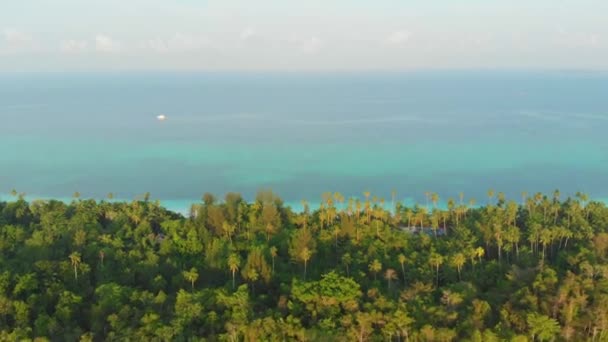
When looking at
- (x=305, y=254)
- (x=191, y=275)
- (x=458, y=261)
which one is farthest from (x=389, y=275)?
(x=191, y=275)

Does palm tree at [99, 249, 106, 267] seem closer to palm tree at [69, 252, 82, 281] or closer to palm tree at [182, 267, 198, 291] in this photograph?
palm tree at [69, 252, 82, 281]

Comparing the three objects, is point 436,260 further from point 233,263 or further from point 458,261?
point 233,263

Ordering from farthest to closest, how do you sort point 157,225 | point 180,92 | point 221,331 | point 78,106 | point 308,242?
1. point 180,92
2. point 78,106
3. point 157,225
4. point 308,242
5. point 221,331

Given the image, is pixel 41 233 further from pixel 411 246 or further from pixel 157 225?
pixel 411 246

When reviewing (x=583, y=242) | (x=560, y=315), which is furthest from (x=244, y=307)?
(x=583, y=242)

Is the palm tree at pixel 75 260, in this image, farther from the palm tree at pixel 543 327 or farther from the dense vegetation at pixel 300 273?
the palm tree at pixel 543 327

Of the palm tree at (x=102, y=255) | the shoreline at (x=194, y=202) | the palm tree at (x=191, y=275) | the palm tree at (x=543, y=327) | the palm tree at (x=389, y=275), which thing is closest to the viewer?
the palm tree at (x=543, y=327)

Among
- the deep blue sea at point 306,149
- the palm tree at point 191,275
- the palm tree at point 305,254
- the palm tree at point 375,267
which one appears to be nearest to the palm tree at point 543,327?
the palm tree at point 375,267
